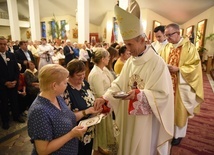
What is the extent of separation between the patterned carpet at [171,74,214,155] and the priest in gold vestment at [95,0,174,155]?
1.16m

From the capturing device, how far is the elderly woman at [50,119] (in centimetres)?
116

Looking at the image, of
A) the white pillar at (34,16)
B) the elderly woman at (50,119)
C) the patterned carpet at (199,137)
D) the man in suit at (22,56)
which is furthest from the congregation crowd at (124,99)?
the white pillar at (34,16)

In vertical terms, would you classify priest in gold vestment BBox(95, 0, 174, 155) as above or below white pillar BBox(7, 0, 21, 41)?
below

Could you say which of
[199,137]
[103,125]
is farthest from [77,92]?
[199,137]

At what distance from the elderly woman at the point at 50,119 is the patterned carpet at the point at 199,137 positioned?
6.53ft

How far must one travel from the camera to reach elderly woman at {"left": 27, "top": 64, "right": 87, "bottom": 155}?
3.81 feet

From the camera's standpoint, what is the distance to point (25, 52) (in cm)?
544

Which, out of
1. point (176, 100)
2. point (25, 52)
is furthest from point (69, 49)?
point (176, 100)

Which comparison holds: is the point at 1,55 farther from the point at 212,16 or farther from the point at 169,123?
the point at 212,16

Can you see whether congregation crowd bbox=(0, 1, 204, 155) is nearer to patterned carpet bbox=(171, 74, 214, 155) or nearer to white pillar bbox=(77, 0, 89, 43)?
patterned carpet bbox=(171, 74, 214, 155)

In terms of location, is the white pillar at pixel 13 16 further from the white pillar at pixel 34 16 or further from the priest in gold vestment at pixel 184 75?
the priest in gold vestment at pixel 184 75

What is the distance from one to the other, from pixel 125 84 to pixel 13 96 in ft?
8.54

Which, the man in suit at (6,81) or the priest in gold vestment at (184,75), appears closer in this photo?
the priest in gold vestment at (184,75)

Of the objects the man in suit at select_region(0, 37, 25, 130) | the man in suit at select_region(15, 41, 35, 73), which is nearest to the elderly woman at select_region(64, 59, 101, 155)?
the man in suit at select_region(0, 37, 25, 130)
